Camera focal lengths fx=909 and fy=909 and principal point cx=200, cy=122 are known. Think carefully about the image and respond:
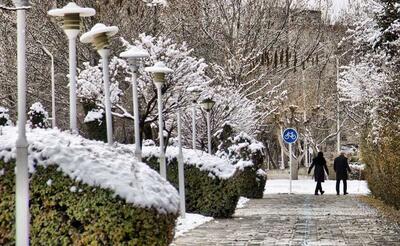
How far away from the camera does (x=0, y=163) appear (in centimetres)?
934

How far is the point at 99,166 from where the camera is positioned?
8930 millimetres

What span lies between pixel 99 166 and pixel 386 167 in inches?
578

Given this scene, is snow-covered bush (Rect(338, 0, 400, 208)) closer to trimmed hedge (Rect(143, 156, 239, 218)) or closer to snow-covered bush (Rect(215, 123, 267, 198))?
snow-covered bush (Rect(215, 123, 267, 198))

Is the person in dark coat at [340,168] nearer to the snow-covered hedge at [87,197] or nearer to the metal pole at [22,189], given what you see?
the snow-covered hedge at [87,197]

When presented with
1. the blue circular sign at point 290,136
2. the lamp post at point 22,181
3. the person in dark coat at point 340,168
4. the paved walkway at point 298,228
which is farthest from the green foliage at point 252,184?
the lamp post at point 22,181

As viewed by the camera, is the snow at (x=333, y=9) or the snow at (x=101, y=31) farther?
the snow at (x=333, y=9)

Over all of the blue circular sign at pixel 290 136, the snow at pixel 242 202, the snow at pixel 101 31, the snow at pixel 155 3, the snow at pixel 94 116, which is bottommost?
the snow at pixel 242 202

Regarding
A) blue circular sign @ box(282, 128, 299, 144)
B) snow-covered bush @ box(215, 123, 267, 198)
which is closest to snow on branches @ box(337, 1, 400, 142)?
blue circular sign @ box(282, 128, 299, 144)

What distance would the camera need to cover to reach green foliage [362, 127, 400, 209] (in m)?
20.2

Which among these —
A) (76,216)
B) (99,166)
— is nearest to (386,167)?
(99,166)

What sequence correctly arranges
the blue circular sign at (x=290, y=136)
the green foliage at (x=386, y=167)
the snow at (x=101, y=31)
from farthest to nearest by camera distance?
the blue circular sign at (x=290, y=136)
the green foliage at (x=386, y=167)
the snow at (x=101, y=31)

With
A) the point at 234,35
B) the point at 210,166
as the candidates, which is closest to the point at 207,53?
the point at 234,35

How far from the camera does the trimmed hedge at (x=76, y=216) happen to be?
852 cm

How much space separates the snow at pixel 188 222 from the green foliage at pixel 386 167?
4385mm
